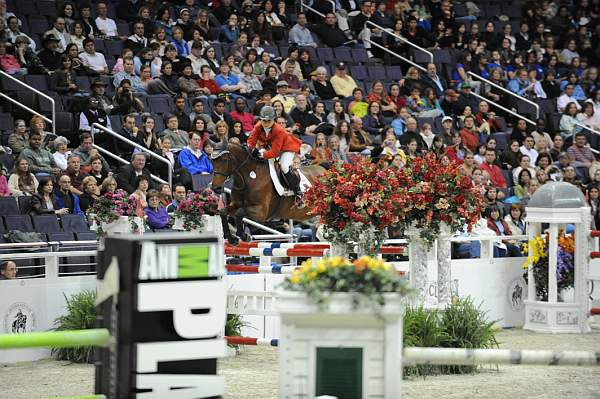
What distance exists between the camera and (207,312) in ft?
19.6

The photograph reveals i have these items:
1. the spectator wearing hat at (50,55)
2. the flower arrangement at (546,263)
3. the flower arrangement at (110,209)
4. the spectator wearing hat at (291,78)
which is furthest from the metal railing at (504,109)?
the flower arrangement at (110,209)

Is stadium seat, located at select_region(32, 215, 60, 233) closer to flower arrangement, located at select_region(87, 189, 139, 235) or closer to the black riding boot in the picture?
flower arrangement, located at select_region(87, 189, 139, 235)

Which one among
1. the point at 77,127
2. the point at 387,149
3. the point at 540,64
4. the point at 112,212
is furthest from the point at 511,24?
the point at 112,212

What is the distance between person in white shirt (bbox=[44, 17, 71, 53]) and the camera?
684 inches

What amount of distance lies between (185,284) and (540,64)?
19461 mm

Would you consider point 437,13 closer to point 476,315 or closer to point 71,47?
point 71,47

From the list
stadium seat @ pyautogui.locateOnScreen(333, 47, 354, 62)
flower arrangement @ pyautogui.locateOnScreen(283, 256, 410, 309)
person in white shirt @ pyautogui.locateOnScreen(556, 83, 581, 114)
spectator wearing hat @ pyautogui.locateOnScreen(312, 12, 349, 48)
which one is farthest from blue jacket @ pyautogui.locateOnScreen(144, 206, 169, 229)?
person in white shirt @ pyautogui.locateOnScreen(556, 83, 581, 114)

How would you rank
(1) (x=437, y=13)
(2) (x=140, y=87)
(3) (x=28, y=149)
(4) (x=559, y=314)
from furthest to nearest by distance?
(1) (x=437, y=13) → (2) (x=140, y=87) → (3) (x=28, y=149) → (4) (x=559, y=314)

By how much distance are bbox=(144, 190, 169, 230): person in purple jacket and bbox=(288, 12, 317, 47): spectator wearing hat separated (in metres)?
7.55

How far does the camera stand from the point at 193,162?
54.0 feet

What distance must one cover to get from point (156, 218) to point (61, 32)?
4955mm

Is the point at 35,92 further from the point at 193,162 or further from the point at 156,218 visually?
the point at 156,218

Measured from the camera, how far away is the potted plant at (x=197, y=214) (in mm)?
12344

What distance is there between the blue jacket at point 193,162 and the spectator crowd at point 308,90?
2 centimetres
